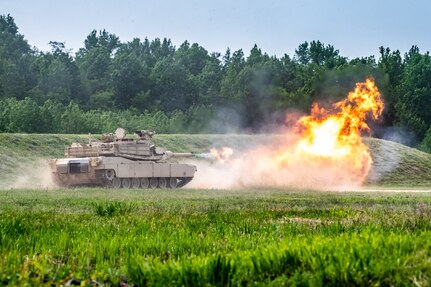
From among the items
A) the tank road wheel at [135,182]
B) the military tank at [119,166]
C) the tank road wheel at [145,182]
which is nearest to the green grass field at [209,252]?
the military tank at [119,166]

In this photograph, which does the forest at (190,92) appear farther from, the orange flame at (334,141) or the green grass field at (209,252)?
the green grass field at (209,252)

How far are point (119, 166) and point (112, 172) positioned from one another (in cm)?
52

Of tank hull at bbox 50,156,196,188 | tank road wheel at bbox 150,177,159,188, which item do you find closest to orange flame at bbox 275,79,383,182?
tank hull at bbox 50,156,196,188

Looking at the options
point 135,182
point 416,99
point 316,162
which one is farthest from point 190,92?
point 135,182

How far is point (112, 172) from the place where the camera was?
42594mm

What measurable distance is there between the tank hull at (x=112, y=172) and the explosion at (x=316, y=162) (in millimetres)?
5788

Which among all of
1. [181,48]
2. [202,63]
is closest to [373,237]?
[202,63]

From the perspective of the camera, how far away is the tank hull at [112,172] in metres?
42.1

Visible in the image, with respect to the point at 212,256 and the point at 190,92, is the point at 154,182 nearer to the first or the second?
the point at 212,256

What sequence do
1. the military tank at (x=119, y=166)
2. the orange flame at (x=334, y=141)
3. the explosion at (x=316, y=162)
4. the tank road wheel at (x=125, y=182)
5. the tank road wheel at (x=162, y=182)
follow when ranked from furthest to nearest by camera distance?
the explosion at (x=316, y=162), the orange flame at (x=334, y=141), the tank road wheel at (x=162, y=182), the tank road wheel at (x=125, y=182), the military tank at (x=119, y=166)

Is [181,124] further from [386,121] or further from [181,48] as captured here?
[181,48]

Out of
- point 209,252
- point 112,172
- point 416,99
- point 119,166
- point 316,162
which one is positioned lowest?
point 209,252

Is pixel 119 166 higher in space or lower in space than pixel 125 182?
higher

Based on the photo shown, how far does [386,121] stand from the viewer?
95.5m
